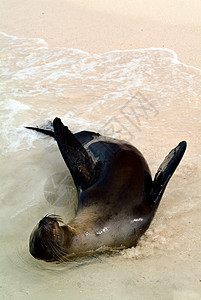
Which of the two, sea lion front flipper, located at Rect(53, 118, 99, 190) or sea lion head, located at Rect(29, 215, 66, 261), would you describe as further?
sea lion front flipper, located at Rect(53, 118, 99, 190)

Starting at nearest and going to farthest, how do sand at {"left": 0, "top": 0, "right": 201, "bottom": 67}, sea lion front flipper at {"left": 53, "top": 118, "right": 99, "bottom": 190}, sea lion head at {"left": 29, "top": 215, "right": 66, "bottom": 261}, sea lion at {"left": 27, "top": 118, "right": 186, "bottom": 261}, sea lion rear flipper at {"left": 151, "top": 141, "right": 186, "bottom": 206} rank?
sea lion head at {"left": 29, "top": 215, "right": 66, "bottom": 261} → sea lion at {"left": 27, "top": 118, "right": 186, "bottom": 261} → sea lion rear flipper at {"left": 151, "top": 141, "right": 186, "bottom": 206} → sea lion front flipper at {"left": 53, "top": 118, "right": 99, "bottom": 190} → sand at {"left": 0, "top": 0, "right": 201, "bottom": 67}

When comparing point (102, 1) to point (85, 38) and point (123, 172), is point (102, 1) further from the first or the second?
point (123, 172)

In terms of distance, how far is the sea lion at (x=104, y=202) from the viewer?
2.26 metres

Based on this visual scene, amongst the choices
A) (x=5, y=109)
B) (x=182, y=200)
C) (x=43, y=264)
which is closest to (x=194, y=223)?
(x=182, y=200)

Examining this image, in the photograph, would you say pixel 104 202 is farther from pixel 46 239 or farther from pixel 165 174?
pixel 46 239

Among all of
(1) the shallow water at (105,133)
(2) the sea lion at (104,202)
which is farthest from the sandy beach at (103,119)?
(2) the sea lion at (104,202)

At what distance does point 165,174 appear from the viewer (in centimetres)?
282

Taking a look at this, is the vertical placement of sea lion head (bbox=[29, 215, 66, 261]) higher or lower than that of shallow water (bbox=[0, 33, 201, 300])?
higher

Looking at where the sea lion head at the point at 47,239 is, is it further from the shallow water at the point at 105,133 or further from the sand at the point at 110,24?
the sand at the point at 110,24

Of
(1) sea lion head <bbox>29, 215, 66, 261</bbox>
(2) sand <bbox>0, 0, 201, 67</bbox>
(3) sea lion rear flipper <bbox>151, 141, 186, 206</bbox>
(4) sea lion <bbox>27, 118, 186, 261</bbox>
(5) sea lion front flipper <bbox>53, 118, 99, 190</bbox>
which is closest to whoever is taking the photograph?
(1) sea lion head <bbox>29, 215, 66, 261</bbox>

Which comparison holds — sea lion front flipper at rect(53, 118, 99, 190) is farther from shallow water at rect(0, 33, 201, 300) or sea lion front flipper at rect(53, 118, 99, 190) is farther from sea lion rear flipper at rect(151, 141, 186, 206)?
sea lion rear flipper at rect(151, 141, 186, 206)

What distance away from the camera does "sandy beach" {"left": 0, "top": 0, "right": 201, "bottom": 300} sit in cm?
235

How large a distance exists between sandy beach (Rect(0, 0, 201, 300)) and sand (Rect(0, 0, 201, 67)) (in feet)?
0.10

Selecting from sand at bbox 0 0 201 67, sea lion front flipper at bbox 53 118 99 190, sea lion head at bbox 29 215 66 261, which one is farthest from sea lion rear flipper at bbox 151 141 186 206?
sand at bbox 0 0 201 67
